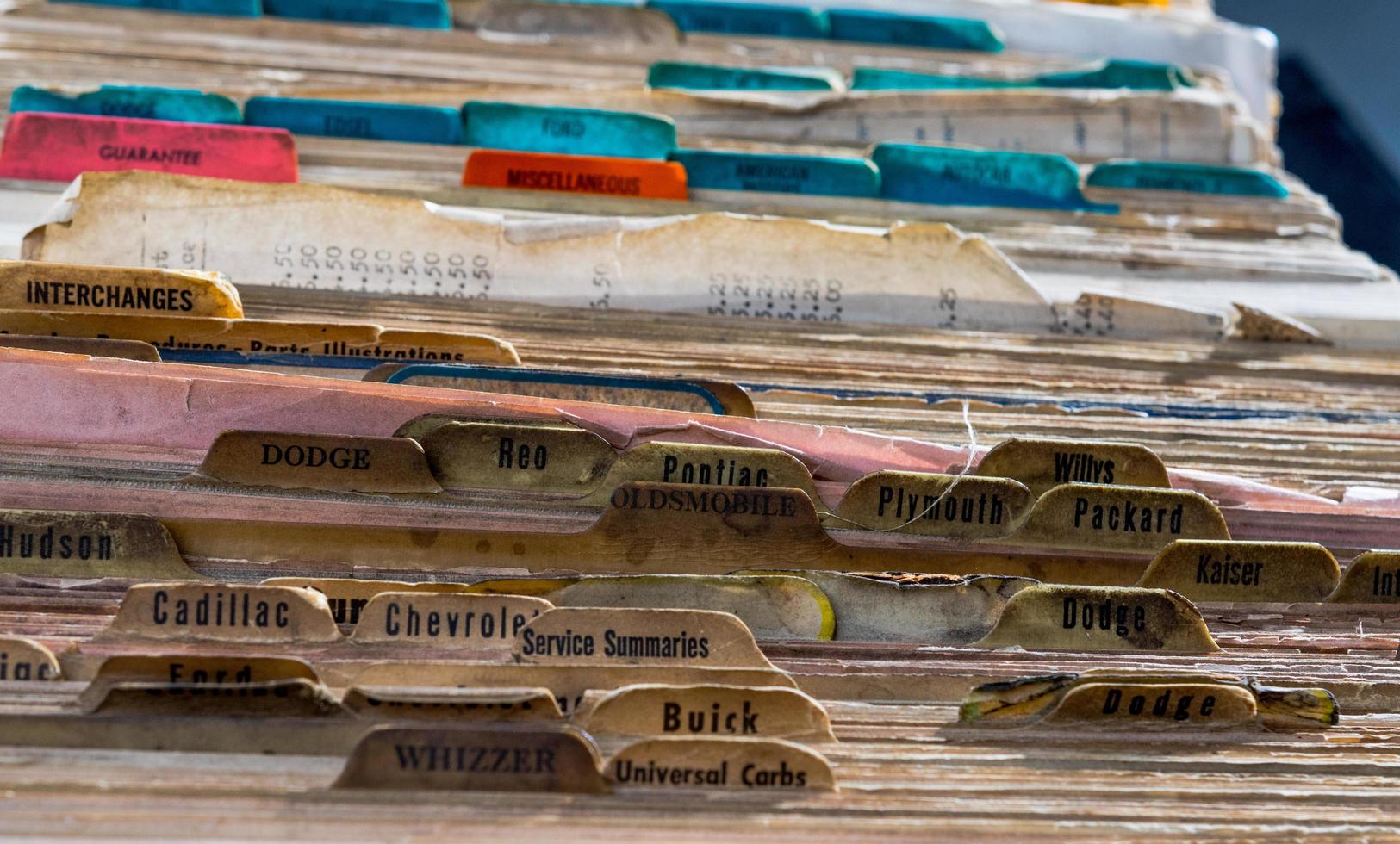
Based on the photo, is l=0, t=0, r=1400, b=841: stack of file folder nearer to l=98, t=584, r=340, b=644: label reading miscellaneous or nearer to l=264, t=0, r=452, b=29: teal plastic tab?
l=98, t=584, r=340, b=644: label reading miscellaneous

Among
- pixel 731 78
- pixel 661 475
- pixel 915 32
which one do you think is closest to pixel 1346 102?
pixel 915 32

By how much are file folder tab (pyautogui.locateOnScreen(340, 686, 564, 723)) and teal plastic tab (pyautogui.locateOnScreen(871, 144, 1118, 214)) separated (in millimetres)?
1574

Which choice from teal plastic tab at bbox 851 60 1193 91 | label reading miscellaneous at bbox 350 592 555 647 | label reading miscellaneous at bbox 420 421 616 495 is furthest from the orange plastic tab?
label reading miscellaneous at bbox 350 592 555 647

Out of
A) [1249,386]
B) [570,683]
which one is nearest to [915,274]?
[1249,386]

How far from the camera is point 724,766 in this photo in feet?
4.65

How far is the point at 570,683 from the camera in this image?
1.49 metres

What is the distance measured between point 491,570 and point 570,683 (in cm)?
23

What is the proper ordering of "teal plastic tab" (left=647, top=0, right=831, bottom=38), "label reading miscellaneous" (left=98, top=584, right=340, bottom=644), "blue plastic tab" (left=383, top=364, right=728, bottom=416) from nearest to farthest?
"label reading miscellaneous" (left=98, top=584, right=340, bottom=644) → "blue plastic tab" (left=383, top=364, right=728, bottom=416) → "teal plastic tab" (left=647, top=0, right=831, bottom=38)

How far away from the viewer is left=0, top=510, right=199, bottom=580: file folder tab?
5.16 ft

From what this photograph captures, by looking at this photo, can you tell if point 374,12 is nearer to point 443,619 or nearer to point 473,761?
point 443,619

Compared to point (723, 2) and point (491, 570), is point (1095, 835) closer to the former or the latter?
point (491, 570)

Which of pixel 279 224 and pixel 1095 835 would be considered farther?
pixel 279 224

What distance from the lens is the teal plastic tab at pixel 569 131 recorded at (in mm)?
2771

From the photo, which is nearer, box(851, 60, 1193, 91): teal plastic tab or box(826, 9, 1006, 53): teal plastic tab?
box(851, 60, 1193, 91): teal plastic tab
